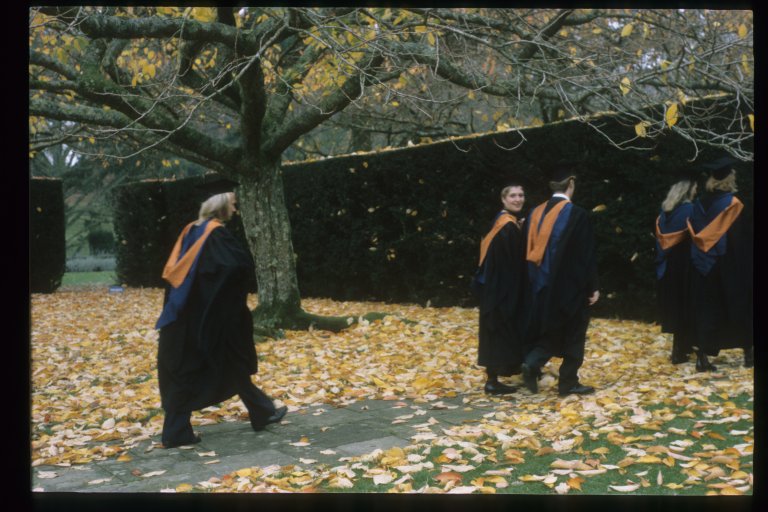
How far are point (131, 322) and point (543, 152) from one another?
631 centimetres

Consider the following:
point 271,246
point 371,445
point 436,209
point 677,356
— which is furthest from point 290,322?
point 677,356

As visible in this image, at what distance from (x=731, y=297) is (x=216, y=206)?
4.60 metres

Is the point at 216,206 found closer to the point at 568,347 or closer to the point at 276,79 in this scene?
the point at 568,347

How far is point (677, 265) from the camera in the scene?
7211mm

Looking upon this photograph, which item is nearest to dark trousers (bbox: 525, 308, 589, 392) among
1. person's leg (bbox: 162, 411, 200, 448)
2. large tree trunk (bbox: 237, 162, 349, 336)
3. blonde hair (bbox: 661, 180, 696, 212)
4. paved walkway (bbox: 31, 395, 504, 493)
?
paved walkway (bbox: 31, 395, 504, 493)

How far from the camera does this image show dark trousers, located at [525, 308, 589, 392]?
20.1ft

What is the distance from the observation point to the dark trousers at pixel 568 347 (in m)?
6.14

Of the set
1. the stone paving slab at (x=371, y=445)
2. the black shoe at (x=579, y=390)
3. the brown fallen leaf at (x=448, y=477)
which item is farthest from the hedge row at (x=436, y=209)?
the brown fallen leaf at (x=448, y=477)

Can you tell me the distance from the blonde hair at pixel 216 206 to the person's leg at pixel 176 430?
1.35m

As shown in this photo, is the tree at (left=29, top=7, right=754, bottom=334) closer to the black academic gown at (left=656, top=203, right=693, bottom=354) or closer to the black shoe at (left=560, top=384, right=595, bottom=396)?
the black academic gown at (left=656, top=203, right=693, bottom=354)

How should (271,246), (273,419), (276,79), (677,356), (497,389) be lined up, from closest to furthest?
(273,419)
(497,389)
(677,356)
(271,246)
(276,79)

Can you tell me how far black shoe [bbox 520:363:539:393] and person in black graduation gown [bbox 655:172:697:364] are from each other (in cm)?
166

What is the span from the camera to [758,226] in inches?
181

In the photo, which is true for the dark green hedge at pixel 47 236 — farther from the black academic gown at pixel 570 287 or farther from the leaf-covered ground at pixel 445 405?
the black academic gown at pixel 570 287
